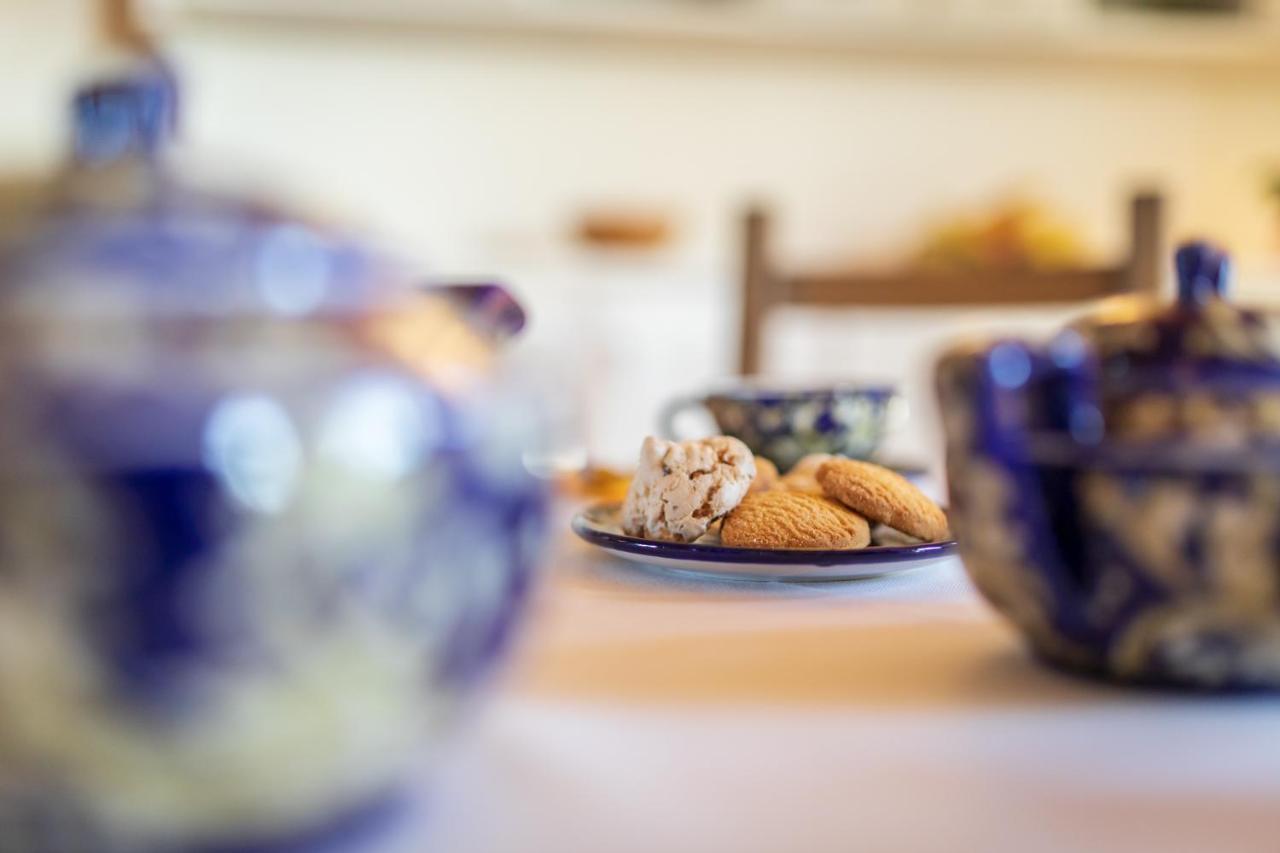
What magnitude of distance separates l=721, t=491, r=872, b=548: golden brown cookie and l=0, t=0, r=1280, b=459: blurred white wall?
173 centimetres

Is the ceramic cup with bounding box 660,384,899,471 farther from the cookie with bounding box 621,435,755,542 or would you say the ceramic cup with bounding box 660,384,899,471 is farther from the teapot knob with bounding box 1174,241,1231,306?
the teapot knob with bounding box 1174,241,1231,306

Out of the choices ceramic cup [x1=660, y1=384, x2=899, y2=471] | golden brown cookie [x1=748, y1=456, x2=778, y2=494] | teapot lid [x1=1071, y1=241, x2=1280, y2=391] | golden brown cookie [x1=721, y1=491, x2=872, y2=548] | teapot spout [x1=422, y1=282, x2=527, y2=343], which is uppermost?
teapot spout [x1=422, y1=282, x2=527, y2=343]

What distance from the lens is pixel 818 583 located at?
50cm

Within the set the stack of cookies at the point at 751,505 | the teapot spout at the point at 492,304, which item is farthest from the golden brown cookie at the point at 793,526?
the teapot spout at the point at 492,304

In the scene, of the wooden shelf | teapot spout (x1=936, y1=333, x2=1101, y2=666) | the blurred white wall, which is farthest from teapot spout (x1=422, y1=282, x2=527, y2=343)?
the wooden shelf

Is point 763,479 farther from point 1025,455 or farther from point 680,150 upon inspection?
point 680,150

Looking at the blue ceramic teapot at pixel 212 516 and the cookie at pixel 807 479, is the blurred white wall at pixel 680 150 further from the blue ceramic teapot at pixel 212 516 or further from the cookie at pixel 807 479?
the blue ceramic teapot at pixel 212 516

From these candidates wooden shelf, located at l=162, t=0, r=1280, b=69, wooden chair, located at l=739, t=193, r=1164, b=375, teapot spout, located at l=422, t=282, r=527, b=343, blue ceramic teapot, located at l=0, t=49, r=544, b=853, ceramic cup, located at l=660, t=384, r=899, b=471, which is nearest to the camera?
blue ceramic teapot, located at l=0, t=49, r=544, b=853

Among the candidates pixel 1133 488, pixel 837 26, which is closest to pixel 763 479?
pixel 1133 488

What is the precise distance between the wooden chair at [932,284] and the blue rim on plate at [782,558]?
0.89m

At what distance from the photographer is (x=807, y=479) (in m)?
0.56

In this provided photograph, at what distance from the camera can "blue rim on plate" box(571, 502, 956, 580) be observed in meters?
0.47

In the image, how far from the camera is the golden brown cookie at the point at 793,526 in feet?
1.61

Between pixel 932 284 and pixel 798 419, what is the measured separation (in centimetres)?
71
